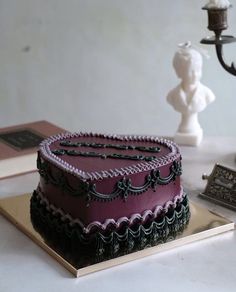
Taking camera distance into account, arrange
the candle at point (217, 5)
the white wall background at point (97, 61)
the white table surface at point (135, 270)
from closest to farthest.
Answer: the white table surface at point (135, 270)
the candle at point (217, 5)
the white wall background at point (97, 61)

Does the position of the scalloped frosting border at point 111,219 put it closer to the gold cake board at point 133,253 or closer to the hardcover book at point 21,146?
the gold cake board at point 133,253

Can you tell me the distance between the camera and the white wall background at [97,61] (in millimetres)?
1699

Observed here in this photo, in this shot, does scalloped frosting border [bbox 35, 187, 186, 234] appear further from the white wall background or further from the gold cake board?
the white wall background

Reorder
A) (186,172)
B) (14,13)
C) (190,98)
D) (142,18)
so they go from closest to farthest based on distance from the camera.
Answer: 1. (186,172)
2. (190,98)
3. (14,13)
4. (142,18)

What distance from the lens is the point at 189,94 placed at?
1222 millimetres

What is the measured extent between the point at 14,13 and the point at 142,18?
35 centimetres

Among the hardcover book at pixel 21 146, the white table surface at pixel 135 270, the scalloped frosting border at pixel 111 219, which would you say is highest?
the scalloped frosting border at pixel 111 219

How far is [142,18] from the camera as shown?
177 centimetres

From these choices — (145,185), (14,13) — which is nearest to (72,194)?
(145,185)

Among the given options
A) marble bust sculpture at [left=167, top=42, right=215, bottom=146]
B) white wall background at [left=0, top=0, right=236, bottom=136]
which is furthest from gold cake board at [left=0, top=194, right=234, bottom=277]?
white wall background at [left=0, top=0, right=236, bottom=136]

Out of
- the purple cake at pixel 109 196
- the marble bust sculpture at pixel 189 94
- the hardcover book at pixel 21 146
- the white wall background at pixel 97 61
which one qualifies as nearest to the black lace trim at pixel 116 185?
the purple cake at pixel 109 196

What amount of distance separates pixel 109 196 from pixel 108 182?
17 mm

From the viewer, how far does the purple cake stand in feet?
2.58

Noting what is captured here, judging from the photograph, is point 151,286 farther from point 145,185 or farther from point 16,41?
point 16,41
